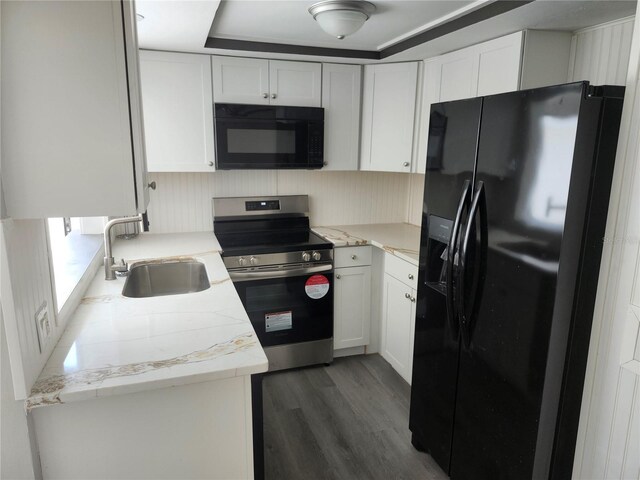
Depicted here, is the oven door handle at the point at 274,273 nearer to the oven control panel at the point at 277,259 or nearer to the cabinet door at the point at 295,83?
A: the oven control panel at the point at 277,259

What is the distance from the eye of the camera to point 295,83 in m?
2.94

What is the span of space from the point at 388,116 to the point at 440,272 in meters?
1.42

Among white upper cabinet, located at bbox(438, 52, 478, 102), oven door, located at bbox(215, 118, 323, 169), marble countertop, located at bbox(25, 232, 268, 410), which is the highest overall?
white upper cabinet, located at bbox(438, 52, 478, 102)

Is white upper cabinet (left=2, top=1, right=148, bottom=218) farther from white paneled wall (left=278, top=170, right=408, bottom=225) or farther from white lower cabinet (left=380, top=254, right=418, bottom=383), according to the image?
white paneled wall (left=278, top=170, right=408, bottom=225)

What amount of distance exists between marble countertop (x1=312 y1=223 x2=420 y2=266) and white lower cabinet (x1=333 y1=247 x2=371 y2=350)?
0.26ft

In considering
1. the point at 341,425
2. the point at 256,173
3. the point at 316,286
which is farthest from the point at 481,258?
the point at 256,173

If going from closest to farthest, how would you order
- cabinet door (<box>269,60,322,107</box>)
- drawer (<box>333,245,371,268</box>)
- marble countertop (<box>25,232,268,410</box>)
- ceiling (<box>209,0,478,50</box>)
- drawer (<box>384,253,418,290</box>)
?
marble countertop (<box>25,232,268,410</box>), ceiling (<box>209,0,478,50</box>), drawer (<box>384,253,418,290</box>), cabinet door (<box>269,60,322,107</box>), drawer (<box>333,245,371,268</box>)

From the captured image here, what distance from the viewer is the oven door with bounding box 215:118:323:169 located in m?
2.83

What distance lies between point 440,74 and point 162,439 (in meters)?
2.43

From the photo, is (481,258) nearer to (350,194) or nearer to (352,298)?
(352,298)

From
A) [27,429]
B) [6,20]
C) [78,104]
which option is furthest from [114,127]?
[27,429]

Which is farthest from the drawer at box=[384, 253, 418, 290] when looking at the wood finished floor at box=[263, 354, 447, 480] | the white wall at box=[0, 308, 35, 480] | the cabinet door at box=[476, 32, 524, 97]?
the white wall at box=[0, 308, 35, 480]

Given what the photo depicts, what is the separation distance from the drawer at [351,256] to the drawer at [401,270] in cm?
15

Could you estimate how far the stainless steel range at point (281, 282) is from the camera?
2.80 m
